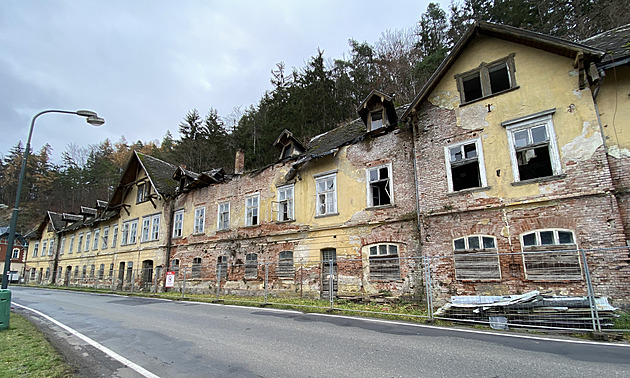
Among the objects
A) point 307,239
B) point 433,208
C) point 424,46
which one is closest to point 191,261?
point 307,239

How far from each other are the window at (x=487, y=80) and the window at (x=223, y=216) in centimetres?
1491

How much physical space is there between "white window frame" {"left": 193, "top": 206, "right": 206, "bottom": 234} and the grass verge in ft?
46.0

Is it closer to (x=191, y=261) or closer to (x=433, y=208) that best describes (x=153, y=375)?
(x=433, y=208)

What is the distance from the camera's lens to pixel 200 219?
22.6 m

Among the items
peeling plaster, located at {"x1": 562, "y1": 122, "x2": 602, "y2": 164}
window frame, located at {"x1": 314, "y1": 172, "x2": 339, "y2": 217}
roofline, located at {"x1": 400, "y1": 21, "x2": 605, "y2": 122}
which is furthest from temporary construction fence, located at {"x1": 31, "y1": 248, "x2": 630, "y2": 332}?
roofline, located at {"x1": 400, "y1": 21, "x2": 605, "y2": 122}

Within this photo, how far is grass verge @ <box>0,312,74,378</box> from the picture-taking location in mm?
4910

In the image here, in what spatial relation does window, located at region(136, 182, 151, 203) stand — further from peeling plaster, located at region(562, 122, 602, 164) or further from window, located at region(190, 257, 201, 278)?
peeling plaster, located at region(562, 122, 602, 164)

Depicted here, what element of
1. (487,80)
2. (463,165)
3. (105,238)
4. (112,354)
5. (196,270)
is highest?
(487,80)

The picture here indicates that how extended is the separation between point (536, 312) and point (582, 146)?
5495 mm

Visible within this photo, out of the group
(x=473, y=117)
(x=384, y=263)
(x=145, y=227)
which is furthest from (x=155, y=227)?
(x=473, y=117)

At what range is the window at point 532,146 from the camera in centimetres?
1049

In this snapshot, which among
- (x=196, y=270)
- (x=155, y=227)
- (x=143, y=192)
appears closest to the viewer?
(x=196, y=270)

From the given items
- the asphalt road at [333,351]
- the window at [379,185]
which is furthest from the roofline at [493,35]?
the asphalt road at [333,351]

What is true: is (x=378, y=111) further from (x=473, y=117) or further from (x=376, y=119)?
(x=473, y=117)
